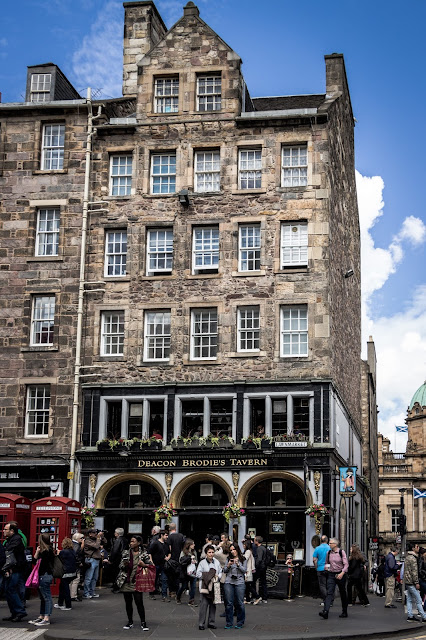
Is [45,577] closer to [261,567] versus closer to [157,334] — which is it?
[261,567]

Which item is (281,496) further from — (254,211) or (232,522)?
(254,211)

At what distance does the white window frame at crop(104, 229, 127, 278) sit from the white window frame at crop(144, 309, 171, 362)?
204cm

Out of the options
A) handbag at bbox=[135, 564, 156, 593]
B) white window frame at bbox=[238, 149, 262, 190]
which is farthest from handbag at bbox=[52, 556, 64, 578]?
white window frame at bbox=[238, 149, 262, 190]

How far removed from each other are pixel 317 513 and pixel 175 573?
8159 millimetres

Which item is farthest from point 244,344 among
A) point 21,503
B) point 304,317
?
point 21,503

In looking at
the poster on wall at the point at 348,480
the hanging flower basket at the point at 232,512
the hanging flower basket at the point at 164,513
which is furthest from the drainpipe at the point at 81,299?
Result: the poster on wall at the point at 348,480

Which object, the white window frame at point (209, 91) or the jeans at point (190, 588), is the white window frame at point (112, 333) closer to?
the white window frame at point (209, 91)

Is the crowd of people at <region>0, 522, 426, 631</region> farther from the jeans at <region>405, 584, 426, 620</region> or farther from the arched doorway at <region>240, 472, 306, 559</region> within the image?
the arched doorway at <region>240, 472, 306, 559</region>

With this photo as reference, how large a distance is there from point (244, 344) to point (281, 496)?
5598mm

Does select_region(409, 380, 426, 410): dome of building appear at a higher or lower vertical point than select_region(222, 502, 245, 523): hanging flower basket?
higher

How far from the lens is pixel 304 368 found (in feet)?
112

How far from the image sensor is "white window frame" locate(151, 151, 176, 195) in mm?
37125

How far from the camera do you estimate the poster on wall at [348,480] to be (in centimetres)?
3362

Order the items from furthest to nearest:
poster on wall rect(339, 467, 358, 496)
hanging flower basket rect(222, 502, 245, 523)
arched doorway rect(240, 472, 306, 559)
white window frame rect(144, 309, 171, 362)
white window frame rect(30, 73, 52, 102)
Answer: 1. white window frame rect(30, 73, 52, 102)
2. white window frame rect(144, 309, 171, 362)
3. poster on wall rect(339, 467, 358, 496)
4. arched doorway rect(240, 472, 306, 559)
5. hanging flower basket rect(222, 502, 245, 523)
